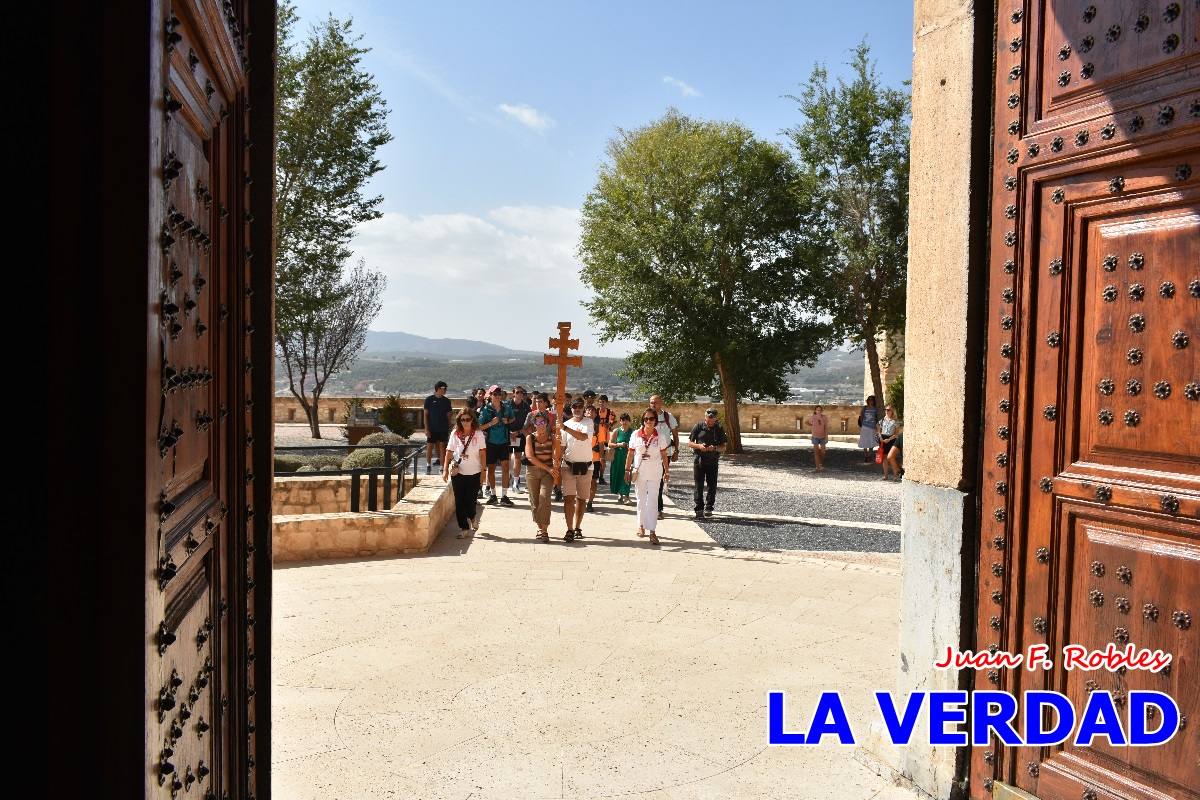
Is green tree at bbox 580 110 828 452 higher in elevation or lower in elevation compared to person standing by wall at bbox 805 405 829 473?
higher

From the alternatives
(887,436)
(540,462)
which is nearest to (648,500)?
(540,462)

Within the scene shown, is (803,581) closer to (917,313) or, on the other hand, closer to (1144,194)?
(917,313)

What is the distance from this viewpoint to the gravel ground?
10.0 metres

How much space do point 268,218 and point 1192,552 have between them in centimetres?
293

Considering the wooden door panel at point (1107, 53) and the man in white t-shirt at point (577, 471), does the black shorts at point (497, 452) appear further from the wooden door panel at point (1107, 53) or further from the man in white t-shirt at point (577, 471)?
the wooden door panel at point (1107, 53)

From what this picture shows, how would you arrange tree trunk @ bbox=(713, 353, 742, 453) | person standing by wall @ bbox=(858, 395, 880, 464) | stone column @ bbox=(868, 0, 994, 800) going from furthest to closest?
tree trunk @ bbox=(713, 353, 742, 453) < person standing by wall @ bbox=(858, 395, 880, 464) < stone column @ bbox=(868, 0, 994, 800)

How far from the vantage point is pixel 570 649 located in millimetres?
5219

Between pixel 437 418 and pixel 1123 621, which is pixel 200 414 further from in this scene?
pixel 437 418

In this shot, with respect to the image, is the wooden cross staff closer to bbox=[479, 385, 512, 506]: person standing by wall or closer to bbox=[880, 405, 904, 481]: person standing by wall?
bbox=[479, 385, 512, 506]: person standing by wall

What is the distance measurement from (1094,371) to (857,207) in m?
21.9

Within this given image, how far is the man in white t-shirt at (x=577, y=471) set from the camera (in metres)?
9.52

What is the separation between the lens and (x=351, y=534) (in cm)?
812

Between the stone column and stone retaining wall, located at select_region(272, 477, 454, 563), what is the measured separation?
5.68 meters

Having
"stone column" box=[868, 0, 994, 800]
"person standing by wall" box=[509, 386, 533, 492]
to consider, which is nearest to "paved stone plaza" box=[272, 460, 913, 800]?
"stone column" box=[868, 0, 994, 800]
